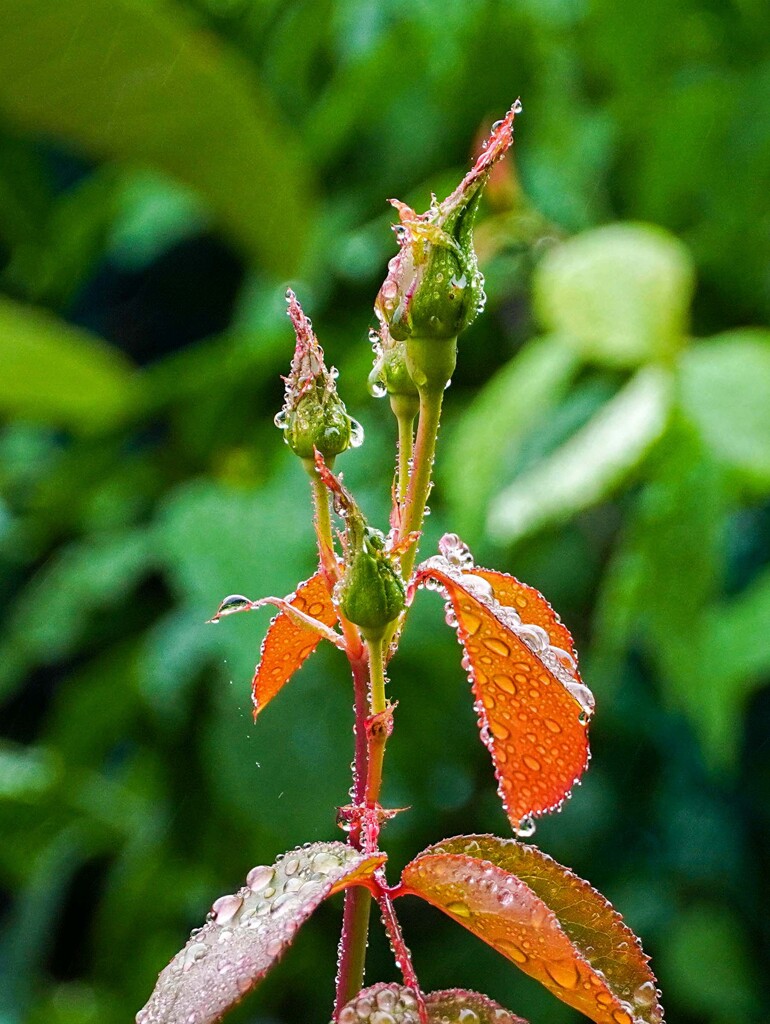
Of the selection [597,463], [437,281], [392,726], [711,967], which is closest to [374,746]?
[392,726]

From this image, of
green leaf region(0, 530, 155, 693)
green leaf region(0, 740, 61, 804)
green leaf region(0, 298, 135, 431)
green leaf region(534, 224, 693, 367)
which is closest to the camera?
green leaf region(0, 298, 135, 431)

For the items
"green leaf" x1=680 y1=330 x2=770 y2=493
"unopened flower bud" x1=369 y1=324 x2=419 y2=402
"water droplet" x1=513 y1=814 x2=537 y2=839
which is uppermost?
"green leaf" x1=680 y1=330 x2=770 y2=493

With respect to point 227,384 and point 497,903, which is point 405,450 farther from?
point 227,384

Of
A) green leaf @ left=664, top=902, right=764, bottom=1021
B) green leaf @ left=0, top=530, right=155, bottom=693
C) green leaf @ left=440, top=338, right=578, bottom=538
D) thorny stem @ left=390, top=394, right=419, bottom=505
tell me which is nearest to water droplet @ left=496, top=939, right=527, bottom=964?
thorny stem @ left=390, top=394, right=419, bottom=505

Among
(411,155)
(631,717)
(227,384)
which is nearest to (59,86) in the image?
(227,384)

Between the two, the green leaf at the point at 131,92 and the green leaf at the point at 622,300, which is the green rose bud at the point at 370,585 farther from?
the green leaf at the point at 622,300

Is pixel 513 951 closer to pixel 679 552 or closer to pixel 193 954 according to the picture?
pixel 193 954

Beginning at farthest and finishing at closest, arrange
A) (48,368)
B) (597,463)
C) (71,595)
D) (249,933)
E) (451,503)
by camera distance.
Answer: (71,595)
(451,503)
(597,463)
(48,368)
(249,933)

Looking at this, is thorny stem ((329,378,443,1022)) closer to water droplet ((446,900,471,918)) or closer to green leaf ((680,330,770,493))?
water droplet ((446,900,471,918))
